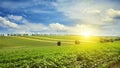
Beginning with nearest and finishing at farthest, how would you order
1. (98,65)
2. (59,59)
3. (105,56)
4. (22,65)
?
1. (22,65)
2. (59,59)
3. (98,65)
4. (105,56)

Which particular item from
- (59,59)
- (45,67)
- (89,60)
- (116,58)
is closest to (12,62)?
(45,67)

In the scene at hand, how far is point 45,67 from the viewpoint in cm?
1836

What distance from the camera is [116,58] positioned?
29.8m

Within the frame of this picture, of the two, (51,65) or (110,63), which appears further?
(110,63)

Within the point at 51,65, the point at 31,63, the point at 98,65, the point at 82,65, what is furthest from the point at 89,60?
the point at 31,63

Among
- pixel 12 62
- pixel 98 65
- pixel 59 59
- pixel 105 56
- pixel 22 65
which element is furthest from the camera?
pixel 105 56

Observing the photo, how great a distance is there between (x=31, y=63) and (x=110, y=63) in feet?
41.0

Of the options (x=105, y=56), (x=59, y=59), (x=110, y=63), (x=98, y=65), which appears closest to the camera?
(x=59, y=59)

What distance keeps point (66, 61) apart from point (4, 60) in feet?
21.6

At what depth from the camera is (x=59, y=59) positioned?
2169 centimetres

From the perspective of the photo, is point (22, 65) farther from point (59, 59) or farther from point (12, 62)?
point (59, 59)

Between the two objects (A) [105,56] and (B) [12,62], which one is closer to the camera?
(B) [12,62]

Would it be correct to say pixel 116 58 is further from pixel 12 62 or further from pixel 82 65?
pixel 12 62

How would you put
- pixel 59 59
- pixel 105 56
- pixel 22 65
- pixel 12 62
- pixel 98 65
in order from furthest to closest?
1. pixel 105 56
2. pixel 98 65
3. pixel 59 59
4. pixel 12 62
5. pixel 22 65
